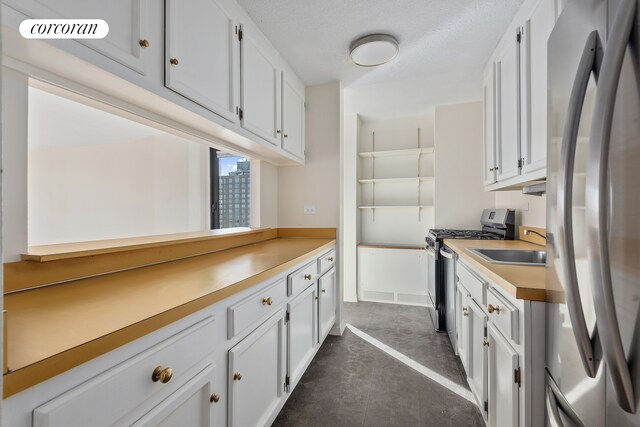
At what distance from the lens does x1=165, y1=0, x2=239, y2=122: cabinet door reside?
1.15 meters

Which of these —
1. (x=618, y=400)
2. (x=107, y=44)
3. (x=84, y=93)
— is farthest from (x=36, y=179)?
(x=618, y=400)

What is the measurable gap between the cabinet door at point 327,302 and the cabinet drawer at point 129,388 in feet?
4.31

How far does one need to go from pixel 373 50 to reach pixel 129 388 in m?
2.30

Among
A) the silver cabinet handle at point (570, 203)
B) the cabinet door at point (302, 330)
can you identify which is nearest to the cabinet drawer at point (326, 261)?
the cabinet door at point (302, 330)

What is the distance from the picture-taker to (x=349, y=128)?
3.66 m

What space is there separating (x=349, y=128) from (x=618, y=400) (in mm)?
3458

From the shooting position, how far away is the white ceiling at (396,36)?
168 cm

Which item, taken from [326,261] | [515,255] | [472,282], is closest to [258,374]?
[326,261]

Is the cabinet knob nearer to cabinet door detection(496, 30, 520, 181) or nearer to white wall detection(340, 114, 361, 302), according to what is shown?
cabinet door detection(496, 30, 520, 181)

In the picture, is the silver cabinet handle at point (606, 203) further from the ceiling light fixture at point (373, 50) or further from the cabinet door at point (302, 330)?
the ceiling light fixture at point (373, 50)

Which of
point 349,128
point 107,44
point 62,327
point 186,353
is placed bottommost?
point 186,353

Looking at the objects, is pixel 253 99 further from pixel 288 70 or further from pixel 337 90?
pixel 337 90

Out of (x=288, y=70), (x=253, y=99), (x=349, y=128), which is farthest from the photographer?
(x=349, y=128)

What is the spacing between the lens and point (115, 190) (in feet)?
5.96
